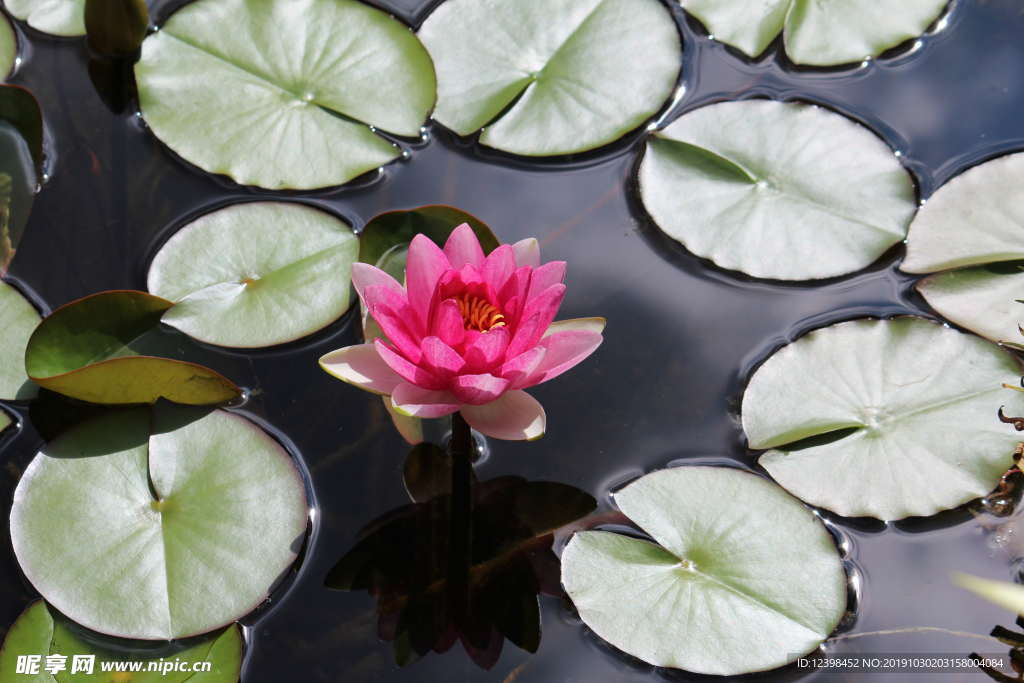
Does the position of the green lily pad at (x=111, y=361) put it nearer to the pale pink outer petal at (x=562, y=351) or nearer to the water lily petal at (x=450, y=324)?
the water lily petal at (x=450, y=324)

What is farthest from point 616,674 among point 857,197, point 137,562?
point 857,197

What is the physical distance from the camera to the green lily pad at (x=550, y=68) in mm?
2598

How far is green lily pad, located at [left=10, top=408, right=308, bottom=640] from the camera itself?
1818 millimetres

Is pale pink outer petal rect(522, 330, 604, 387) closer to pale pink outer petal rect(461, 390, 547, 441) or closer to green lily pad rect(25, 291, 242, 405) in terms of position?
pale pink outer petal rect(461, 390, 547, 441)

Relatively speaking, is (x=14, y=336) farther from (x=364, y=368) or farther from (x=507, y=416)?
(x=507, y=416)

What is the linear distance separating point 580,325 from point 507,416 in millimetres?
277

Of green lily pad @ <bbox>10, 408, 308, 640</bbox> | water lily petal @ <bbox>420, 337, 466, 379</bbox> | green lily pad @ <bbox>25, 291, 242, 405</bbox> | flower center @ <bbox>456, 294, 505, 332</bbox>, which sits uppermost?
flower center @ <bbox>456, 294, 505, 332</bbox>

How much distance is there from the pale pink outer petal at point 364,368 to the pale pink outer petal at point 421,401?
62 mm

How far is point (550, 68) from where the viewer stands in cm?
268

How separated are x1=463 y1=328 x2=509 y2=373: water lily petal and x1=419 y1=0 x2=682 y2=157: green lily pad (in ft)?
3.30

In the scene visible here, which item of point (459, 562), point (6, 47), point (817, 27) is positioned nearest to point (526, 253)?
point (459, 562)

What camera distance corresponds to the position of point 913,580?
1.93 metres

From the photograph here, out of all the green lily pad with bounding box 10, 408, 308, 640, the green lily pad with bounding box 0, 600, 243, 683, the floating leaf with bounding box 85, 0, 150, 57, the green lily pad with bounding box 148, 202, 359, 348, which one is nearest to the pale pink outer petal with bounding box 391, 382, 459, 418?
the green lily pad with bounding box 10, 408, 308, 640

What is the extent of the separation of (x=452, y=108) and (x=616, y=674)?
1648mm
